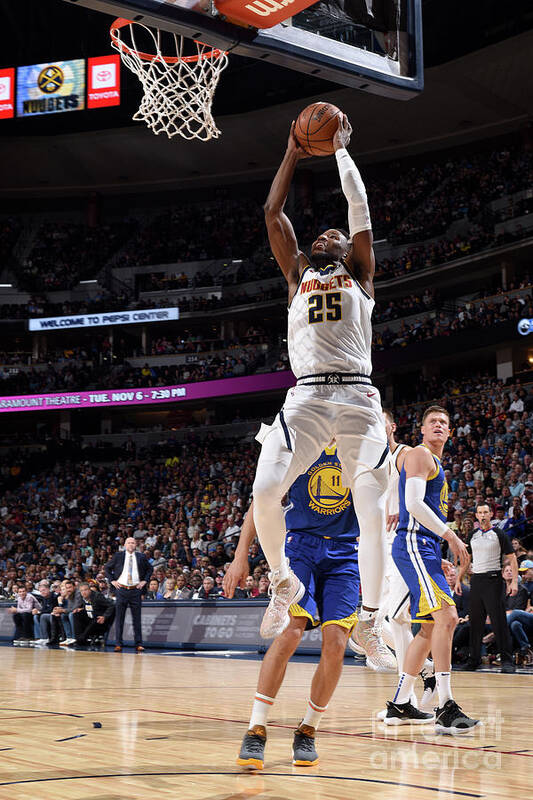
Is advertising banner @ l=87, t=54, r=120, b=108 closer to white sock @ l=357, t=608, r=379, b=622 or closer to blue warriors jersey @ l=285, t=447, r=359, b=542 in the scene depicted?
blue warriors jersey @ l=285, t=447, r=359, b=542

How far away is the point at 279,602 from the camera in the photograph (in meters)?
4.29

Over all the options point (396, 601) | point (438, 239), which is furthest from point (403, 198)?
point (396, 601)

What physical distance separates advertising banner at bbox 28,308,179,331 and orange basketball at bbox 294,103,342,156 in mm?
30349

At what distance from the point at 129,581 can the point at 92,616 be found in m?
2.72

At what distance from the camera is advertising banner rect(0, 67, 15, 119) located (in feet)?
103

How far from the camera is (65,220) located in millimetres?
40969

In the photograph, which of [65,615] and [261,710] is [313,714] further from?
[65,615]

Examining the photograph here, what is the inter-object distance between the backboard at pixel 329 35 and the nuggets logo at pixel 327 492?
10.3 feet

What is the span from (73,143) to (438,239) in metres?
14.5

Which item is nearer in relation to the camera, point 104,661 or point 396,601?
Result: point 396,601

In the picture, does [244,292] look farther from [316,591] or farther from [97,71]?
[316,591]

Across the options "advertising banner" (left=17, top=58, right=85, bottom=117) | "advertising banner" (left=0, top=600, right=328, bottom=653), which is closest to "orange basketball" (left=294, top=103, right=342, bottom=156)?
"advertising banner" (left=0, top=600, right=328, bottom=653)

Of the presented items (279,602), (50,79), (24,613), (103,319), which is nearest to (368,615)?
(279,602)

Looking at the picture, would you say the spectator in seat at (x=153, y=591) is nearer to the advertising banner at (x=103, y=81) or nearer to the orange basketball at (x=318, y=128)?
the orange basketball at (x=318, y=128)
